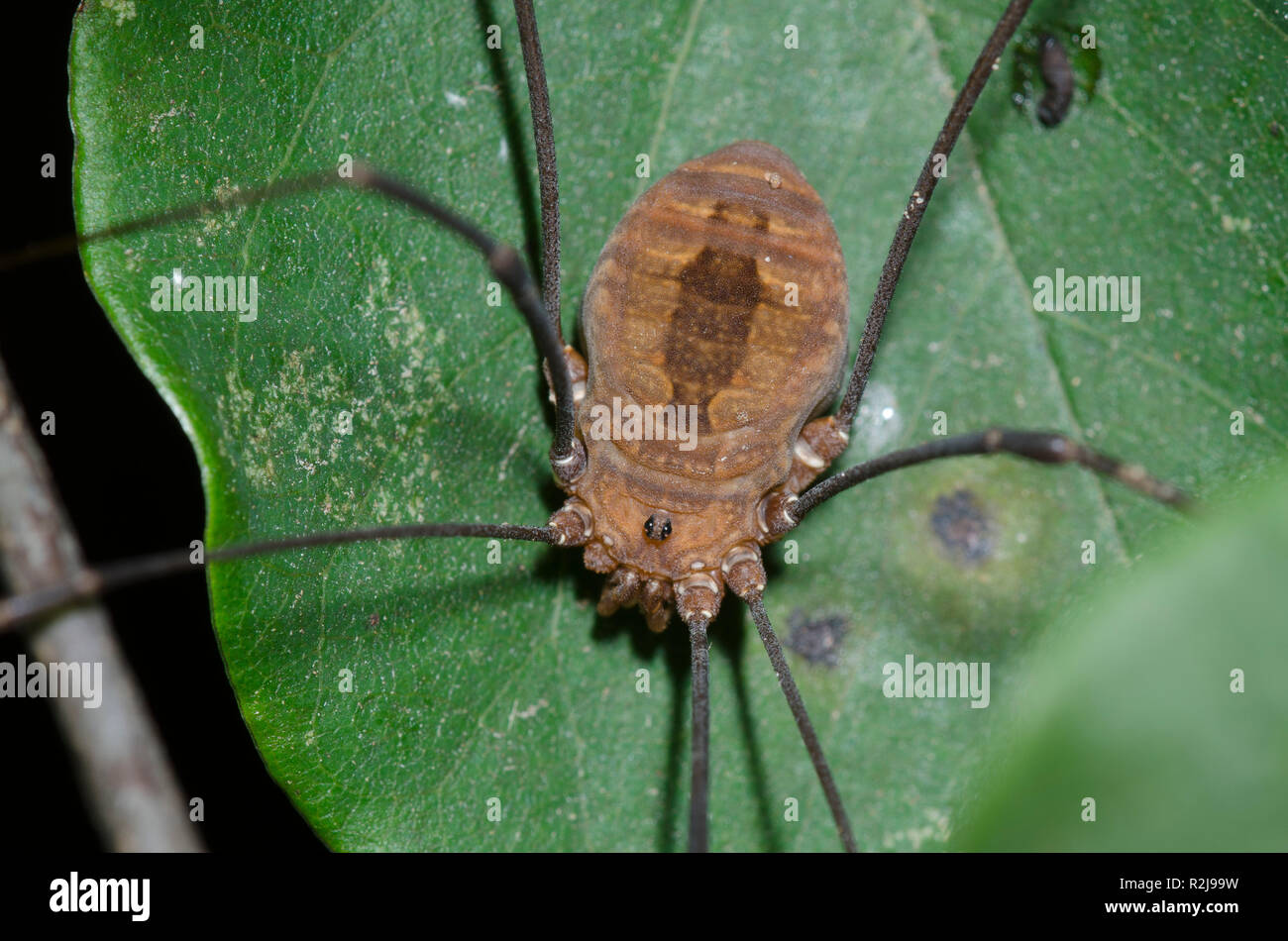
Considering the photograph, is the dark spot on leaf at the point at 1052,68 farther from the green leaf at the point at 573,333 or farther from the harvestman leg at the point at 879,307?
the harvestman leg at the point at 879,307

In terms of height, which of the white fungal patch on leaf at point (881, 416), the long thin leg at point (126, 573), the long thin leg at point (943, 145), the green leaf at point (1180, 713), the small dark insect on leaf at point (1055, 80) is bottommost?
the green leaf at point (1180, 713)

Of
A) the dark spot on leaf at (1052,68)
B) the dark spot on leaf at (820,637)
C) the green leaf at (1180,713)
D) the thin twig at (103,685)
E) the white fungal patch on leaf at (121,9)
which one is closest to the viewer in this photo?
the green leaf at (1180,713)

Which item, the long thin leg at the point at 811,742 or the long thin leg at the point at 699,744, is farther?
the long thin leg at the point at 811,742

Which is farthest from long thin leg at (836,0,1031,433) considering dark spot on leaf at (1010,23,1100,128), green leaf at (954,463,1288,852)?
green leaf at (954,463,1288,852)

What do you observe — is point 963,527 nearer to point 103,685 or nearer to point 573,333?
point 573,333

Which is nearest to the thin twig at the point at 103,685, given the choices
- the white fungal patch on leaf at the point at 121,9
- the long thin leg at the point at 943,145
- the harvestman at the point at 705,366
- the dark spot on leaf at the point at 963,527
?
the harvestman at the point at 705,366

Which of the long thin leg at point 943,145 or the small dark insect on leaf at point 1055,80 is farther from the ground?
→ the small dark insect on leaf at point 1055,80

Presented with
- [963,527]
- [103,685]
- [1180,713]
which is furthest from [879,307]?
[103,685]

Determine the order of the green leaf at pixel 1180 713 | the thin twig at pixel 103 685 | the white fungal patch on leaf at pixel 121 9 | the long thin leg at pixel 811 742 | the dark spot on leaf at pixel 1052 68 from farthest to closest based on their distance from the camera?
the dark spot on leaf at pixel 1052 68, the long thin leg at pixel 811 742, the white fungal patch on leaf at pixel 121 9, the thin twig at pixel 103 685, the green leaf at pixel 1180 713
